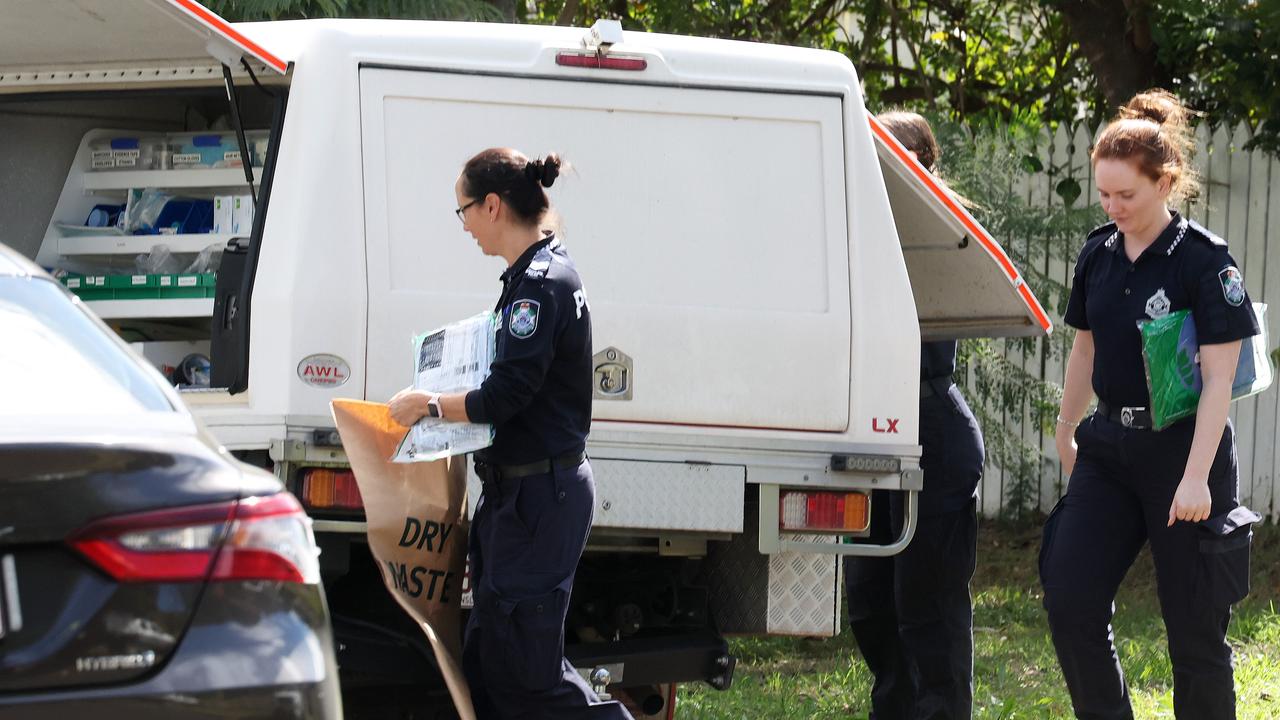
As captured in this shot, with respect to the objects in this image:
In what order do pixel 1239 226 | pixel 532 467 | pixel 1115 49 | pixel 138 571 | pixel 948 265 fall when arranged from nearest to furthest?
1. pixel 138 571
2. pixel 532 467
3. pixel 948 265
4. pixel 1239 226
5. pixel 1115 49

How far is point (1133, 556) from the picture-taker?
4.71 m

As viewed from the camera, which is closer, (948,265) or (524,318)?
(524,318)

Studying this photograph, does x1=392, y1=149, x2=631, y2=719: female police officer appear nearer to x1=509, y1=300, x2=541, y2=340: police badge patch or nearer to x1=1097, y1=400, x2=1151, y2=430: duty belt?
x1=509, y1=300, x2=541, y2=340: police badge patch

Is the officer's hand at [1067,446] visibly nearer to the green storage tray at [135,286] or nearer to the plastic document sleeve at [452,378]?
the plastic document sleeve at [452,378]

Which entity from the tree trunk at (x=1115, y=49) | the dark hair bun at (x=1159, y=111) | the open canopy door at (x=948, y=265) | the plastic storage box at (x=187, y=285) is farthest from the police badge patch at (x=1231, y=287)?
the tree trunk at (x=1115, y=49)

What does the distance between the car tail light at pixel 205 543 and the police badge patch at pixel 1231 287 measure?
2732 millimetres

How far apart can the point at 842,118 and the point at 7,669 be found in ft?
10.7

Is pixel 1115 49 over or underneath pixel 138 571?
over

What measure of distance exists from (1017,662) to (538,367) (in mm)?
4122

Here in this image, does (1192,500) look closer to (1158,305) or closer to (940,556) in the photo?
(1158,305)

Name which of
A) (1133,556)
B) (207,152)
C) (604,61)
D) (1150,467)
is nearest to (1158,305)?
(1150,467)

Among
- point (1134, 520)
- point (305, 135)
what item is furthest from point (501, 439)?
point (1134, 520)

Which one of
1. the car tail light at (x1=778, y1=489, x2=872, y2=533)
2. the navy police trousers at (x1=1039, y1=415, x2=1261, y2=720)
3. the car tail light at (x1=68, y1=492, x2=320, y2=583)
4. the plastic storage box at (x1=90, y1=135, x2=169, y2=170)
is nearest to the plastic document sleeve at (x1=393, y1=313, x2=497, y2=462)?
the car tail light at (x1=68, y1=492, x2=320, y2=583)

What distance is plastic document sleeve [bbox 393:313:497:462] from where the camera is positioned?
398cm
